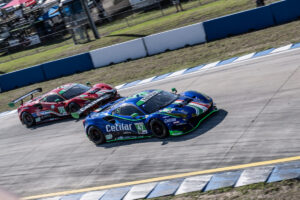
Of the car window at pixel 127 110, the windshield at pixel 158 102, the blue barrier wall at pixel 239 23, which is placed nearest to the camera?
the windshield at pixel 158 102

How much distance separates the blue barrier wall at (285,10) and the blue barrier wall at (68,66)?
11.3 meters

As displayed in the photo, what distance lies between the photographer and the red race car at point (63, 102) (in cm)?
1627

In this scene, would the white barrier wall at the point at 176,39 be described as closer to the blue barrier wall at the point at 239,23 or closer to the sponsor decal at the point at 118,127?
the blue barrier wall at the point at 239,23

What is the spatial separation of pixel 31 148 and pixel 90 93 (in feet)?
10.4

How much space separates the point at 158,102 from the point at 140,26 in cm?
2058

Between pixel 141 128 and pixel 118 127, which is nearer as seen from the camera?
pixel 141 128

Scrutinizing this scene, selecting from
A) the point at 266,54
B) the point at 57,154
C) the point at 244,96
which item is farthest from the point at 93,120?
the point at 266,54

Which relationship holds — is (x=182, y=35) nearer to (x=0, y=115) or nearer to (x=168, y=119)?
(x=0, y=115)

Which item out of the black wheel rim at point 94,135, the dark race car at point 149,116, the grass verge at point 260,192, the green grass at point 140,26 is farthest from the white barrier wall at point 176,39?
the grass verge at point 260,192

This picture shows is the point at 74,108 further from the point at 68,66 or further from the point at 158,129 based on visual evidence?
the point at 68,66

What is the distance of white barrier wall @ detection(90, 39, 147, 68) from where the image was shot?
80.5 ft

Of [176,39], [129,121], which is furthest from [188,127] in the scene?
[176,39]

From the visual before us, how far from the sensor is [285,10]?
2091 centimetres

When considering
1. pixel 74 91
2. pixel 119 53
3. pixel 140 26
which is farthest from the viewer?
pixel 140 26
